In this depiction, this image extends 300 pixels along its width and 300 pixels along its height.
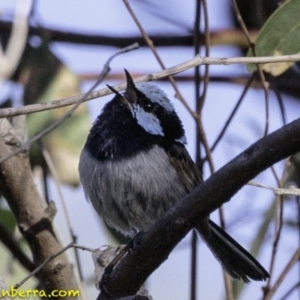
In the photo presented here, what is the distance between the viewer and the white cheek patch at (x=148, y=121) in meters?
3.20

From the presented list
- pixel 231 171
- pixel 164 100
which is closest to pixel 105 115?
pixel 164 100

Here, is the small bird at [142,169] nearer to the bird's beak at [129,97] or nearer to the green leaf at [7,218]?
the bird's beak at [129,97]

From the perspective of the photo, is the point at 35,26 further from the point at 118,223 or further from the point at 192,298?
the point at 192,298

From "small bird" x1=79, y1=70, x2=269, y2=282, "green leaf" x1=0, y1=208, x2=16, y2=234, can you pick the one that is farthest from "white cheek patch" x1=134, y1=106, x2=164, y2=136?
"green leaf" x1=0, y1=208, x2=16, y2=234

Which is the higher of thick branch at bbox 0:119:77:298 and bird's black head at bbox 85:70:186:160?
bird's black head at bbox 85:70:186:160

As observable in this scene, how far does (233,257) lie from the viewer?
328 centimetres

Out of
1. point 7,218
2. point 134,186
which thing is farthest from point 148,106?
point 7,218

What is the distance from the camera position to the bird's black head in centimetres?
310

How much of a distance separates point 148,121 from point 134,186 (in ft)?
1.25

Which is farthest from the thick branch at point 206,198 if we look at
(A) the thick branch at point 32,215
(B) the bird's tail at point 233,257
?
(B) the bird's tail at point 233,257

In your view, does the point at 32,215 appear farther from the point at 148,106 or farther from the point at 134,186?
the point at 148,106

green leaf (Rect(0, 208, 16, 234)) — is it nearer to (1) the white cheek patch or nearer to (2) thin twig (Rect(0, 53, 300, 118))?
(1) the white cheek patch

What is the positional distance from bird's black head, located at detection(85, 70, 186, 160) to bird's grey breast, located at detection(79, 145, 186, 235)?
1.9 inches

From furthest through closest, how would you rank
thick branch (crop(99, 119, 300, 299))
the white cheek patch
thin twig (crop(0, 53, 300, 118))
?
the white cheek patch → thin twig (crop(0, 53, 300, 118)) → thick branch (crop(99, 119, 300, 299))
